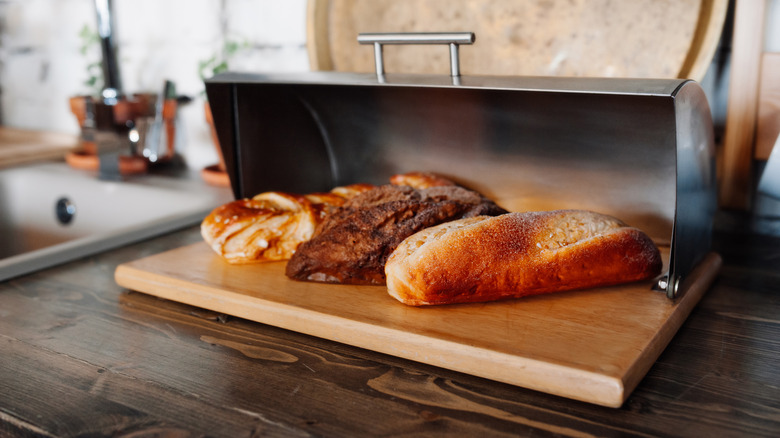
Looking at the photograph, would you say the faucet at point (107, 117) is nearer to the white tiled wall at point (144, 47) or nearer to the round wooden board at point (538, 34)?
the white tiled wall at point (144, 47)

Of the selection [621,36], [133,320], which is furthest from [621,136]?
[133,320]

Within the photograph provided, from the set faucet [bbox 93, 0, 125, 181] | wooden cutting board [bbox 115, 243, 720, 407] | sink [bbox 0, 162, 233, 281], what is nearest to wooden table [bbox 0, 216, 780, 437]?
wooden cutting board [bbox 115, 243, 720, 407]

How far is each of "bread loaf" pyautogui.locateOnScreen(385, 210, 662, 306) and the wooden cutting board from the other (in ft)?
0.08

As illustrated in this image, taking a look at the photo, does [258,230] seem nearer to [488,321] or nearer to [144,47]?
[488,321]

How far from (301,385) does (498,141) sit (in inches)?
26.5

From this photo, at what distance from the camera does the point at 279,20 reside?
171 cm

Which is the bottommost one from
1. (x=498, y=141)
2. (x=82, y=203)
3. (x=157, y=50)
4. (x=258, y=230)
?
(x=82, y=203)

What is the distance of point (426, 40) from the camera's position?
3.33 ft

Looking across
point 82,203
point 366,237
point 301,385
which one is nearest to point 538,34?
point 366,237

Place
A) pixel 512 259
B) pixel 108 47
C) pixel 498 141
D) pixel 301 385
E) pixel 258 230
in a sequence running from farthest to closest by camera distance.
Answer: pixel 108 47, pixel 498 141, pixel 258 230, pixel 512 259, pixel 301 385

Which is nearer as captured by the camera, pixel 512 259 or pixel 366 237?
pixel 512 259

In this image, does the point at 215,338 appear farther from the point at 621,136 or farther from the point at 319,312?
the point at 621,136

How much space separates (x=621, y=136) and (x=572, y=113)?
0.31 feet

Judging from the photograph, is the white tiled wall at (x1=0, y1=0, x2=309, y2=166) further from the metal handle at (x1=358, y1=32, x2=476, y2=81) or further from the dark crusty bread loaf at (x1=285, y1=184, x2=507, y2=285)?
the dark crusty bread loaf at (x1=285, y1=184, x2=507, y2=285)
